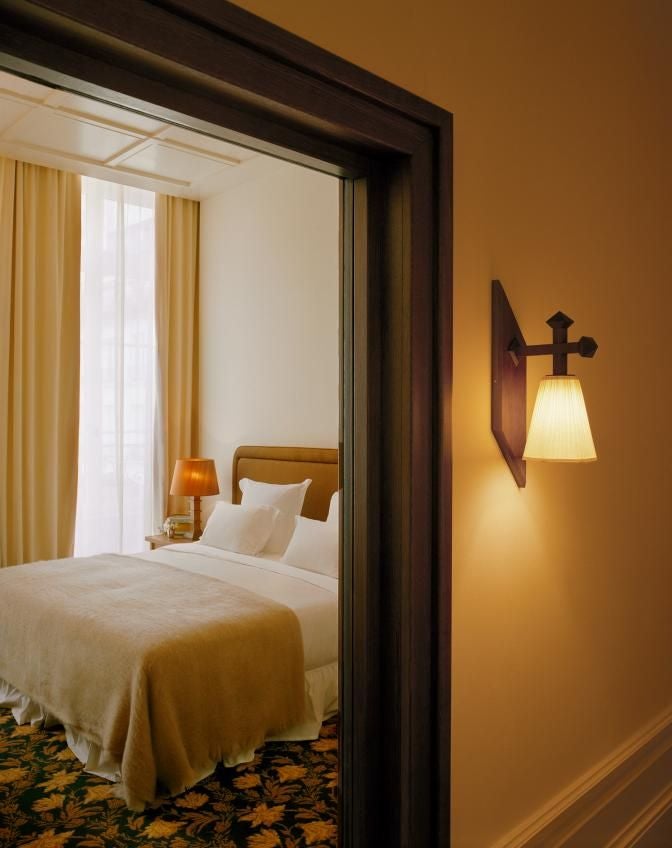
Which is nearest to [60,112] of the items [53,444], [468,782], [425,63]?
[53,444]

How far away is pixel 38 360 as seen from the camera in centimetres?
121

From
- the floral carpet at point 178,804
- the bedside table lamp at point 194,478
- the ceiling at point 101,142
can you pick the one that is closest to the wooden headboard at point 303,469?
the bedside table lamp at point 194,478

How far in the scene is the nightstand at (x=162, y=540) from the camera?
1503 millimetres

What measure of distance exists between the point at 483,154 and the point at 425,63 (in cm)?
25

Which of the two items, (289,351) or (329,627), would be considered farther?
(289,351)

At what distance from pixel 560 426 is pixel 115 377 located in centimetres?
92

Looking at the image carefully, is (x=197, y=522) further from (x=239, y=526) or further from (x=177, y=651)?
(x=177, y=651)

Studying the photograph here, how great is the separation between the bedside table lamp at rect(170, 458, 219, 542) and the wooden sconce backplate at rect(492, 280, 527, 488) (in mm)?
627

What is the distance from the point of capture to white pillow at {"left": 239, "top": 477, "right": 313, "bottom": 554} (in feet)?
5.88

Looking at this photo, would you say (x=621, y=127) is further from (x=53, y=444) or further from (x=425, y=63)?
(x=53, y=444)

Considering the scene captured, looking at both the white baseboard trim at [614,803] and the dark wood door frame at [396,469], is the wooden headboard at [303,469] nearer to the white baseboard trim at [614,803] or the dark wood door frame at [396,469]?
the dark wood door frame at [396,469]

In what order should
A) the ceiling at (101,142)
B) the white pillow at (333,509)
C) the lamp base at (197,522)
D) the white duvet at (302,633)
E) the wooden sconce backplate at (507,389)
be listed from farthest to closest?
1. the white pillow at (333,509)
2. the wooden sconce backplate at (507,389)
3. the white duvet at (302,633)
4. the lamp base at (197,522)
5. the ceiling at (101,142)

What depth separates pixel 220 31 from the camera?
3.48 feet

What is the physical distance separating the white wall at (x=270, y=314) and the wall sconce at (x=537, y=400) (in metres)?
0.36
